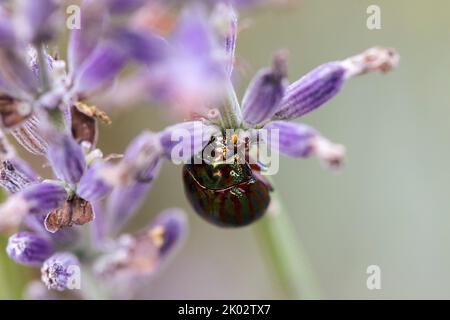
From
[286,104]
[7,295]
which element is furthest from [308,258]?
[286,104]

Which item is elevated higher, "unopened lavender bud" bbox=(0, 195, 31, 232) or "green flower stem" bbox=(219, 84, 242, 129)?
"green flower stem" bbox=(219, 84, 242, 129)

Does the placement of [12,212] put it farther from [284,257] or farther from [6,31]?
[284,257]

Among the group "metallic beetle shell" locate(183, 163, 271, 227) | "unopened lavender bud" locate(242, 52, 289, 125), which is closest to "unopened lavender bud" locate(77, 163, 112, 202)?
"metallic beetle shell" locate(183, 163, 271, 227)

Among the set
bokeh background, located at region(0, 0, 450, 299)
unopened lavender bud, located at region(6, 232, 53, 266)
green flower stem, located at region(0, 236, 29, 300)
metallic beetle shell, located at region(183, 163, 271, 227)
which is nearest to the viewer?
metallic beetle shell, located at region(183, 163, 271, 227)

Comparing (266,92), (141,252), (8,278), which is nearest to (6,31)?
(266,92)

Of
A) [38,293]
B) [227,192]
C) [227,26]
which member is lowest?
[38,293]

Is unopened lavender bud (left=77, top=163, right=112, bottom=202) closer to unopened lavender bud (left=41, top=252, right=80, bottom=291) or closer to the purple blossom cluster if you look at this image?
the purple blossom cluster

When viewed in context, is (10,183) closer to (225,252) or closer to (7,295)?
(7,295)
